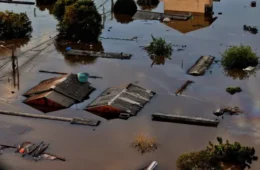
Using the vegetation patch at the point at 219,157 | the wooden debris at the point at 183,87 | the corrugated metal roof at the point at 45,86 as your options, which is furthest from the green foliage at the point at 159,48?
the vegetation patch at the point at 219,157

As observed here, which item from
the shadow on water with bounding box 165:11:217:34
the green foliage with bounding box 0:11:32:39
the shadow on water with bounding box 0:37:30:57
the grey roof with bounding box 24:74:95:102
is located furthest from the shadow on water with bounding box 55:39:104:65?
the shadow on water with bounding box 165:11:217:34

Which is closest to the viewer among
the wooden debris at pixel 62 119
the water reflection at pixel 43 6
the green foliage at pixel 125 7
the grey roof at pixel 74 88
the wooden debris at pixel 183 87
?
the wooden debris at pixel 62 119

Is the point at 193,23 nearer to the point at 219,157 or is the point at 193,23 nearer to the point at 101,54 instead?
the point at 101,54

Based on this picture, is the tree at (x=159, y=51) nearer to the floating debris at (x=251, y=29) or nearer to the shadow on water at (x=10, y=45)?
the floating debris at (x=251, y=29)

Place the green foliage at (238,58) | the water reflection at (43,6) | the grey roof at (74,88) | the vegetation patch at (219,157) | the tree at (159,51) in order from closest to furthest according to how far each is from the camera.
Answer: the vegetation patch at (219,157) → the grey roof at (74,88) → the green foliage at (238,58) → the tree at (159,51) → the water reflection at (43,6)

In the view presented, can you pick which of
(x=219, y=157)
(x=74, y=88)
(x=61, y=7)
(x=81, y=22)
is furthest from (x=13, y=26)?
(x=219, y=157)

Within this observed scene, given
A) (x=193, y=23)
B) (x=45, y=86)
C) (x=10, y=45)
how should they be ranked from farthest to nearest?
(x=193, y=23) → (x=10, y=45) → (x=45, y=86)

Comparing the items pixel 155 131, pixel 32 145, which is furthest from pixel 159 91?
pixel 32 145
